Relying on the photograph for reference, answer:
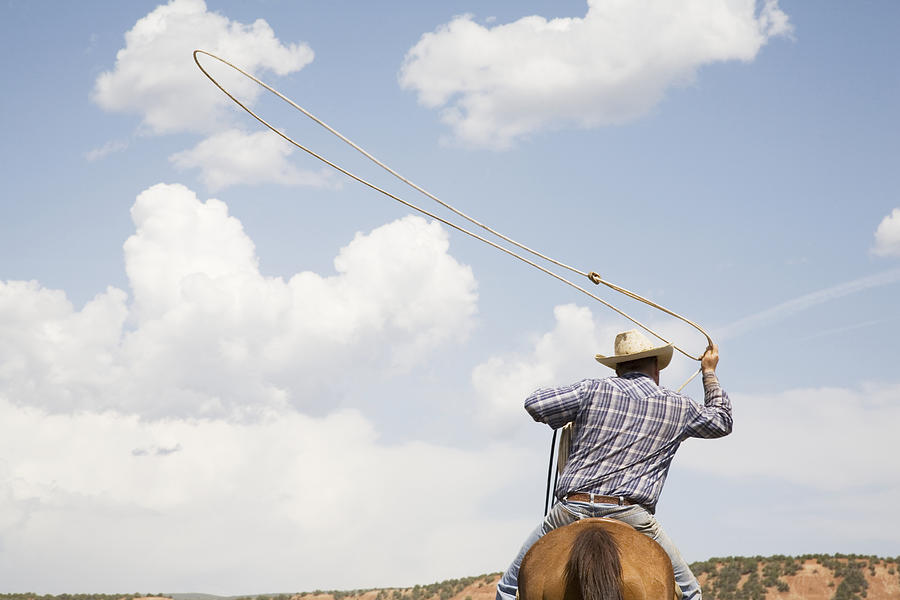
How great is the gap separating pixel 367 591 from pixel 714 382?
149ft

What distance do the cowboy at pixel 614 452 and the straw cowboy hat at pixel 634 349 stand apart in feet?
1.44

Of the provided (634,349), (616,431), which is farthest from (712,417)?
(616,431)

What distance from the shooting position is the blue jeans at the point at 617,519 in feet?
22.3

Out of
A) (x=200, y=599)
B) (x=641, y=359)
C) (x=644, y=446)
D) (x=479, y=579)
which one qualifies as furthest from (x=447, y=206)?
(x=200, y=599)

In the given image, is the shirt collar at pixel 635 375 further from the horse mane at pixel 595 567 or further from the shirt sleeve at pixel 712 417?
the horse mane at pixel 595 567

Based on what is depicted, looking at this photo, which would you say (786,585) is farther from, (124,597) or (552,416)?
(552,416)

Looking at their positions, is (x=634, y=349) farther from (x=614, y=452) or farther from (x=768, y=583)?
(x=768, y=583)

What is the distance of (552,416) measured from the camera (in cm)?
698

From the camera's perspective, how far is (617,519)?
682 cm

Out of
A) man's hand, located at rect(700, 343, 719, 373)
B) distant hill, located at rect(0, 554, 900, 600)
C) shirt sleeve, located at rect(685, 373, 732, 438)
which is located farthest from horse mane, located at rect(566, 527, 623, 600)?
distant hill, located at rect(0, 554, 900, 600)

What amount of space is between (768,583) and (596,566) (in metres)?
41.0

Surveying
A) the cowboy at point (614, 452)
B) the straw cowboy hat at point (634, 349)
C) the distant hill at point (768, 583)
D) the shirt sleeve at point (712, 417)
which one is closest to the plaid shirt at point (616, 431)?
the cowboy at point (614, 452)

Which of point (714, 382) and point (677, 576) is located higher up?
point (714, 382)

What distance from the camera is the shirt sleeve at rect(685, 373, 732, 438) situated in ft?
23.7
